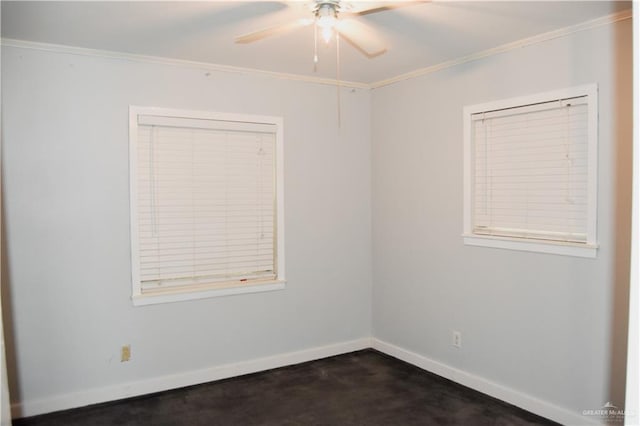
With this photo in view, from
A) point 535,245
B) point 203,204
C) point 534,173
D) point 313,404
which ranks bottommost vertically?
point 313,404

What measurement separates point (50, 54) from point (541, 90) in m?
3.15

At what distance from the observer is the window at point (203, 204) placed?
3533 mm

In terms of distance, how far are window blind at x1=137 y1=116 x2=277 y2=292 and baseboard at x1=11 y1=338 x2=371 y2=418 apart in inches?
26.6

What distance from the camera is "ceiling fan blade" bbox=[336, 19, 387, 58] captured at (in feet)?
9.21

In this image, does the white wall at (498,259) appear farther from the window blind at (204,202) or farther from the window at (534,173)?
the window blind at (204,202)

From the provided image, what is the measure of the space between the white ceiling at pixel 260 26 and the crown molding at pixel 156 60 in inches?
2.5

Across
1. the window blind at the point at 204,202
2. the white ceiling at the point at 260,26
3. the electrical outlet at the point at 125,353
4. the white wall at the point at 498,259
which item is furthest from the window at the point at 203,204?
the white wall at the point at 498,259

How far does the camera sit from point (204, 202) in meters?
3.76

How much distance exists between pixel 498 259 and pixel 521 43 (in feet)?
4.71

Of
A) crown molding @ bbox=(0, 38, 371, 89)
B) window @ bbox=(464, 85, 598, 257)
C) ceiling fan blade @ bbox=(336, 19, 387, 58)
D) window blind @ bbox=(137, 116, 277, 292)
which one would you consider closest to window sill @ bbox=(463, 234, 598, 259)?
window @ bbox=(464, 85, 598, 257)

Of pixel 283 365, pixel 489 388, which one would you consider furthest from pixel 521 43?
pixel 283 365

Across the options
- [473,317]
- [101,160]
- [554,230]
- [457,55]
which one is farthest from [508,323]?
[101,160]

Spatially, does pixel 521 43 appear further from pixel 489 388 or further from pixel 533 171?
pixel 489 388

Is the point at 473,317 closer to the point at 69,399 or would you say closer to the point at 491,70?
the point at 491,70
